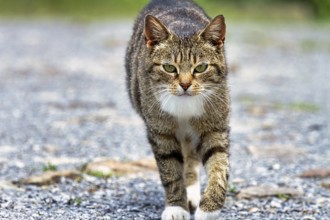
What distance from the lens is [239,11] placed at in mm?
28047

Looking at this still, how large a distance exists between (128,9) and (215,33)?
878 inches

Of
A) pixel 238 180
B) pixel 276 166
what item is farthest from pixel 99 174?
pixel 276 166

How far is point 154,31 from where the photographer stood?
543cm

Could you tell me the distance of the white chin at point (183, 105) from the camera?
5.23 metres

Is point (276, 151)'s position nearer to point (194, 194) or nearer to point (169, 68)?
point (194, 194)

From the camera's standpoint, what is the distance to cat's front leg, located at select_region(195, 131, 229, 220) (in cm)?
525

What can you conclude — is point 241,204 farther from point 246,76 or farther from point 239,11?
point 239,11

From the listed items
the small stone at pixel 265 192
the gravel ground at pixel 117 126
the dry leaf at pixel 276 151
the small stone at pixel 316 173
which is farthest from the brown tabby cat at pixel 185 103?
the dry leaf at pixel 276 151

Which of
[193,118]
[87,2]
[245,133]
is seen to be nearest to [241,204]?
[193,118]

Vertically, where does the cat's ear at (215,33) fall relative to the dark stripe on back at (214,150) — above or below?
above

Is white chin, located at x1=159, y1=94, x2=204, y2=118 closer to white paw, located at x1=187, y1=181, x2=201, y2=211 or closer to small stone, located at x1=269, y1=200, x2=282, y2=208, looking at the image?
white paw, located at x1=187, y1=181, x2=201, y2=211

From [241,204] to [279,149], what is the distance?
2059mm

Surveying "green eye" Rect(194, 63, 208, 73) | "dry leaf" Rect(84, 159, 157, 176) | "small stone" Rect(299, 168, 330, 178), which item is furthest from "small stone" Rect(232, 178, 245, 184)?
"green eye" Rect(194, 63, 208, 73)

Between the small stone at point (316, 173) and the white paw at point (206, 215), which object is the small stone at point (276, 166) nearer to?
the small stone at point (316, 173)
